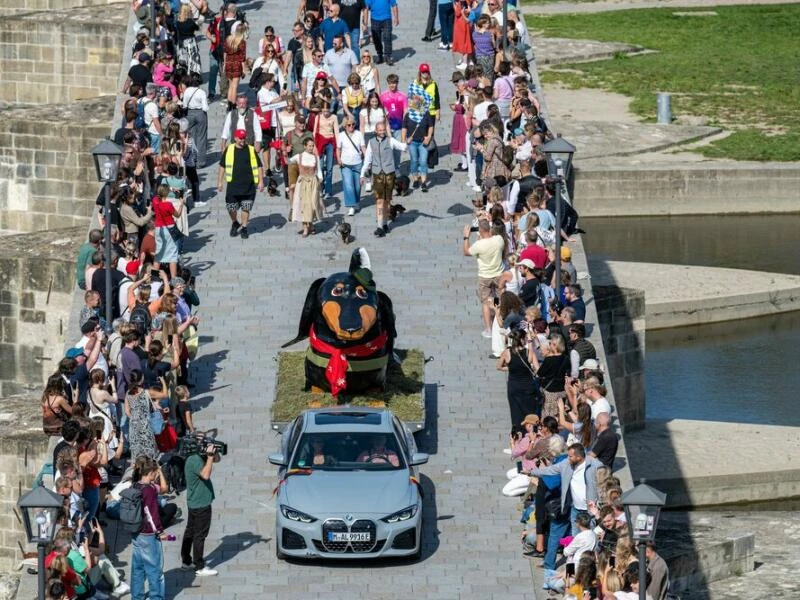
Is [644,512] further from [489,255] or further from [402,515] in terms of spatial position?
[489,255]

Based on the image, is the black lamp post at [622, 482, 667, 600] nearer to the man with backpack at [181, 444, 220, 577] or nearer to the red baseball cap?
the man with backpack at [181, 444, 220, 577]

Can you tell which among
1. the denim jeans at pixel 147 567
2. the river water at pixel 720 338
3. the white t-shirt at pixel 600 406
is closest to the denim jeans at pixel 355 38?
the river water at pixel 720 338

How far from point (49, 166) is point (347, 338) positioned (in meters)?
21.6

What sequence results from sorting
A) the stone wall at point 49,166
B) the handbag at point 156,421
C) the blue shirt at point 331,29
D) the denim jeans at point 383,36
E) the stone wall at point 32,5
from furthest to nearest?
the stone wall at point 32,5 → the stone wall at point 49,166 → the denim jeans at point 383,36 → the blue shirt at point 331,29 → the handbag at point 156,421

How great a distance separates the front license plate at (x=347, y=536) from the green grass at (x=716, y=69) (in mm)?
34418

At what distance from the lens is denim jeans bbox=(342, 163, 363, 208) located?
3506cm

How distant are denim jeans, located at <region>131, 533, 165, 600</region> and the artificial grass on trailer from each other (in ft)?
14.1

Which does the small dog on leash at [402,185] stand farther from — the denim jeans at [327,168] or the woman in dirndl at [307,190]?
the woman in dirndl at [307,190]

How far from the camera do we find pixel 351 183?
3528cm

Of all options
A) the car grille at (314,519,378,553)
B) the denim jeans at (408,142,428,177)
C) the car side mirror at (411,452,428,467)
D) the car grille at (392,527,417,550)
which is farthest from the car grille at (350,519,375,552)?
the denim jeans at (408,142,428,177)

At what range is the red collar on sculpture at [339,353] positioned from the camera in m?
28.1

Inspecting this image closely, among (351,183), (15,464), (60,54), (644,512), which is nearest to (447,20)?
(351,183)

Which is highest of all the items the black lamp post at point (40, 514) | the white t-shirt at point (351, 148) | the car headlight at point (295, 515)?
the white t-shirt at point (351, 148)

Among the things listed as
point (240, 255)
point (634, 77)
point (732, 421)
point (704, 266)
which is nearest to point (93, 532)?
point (240, 255)
